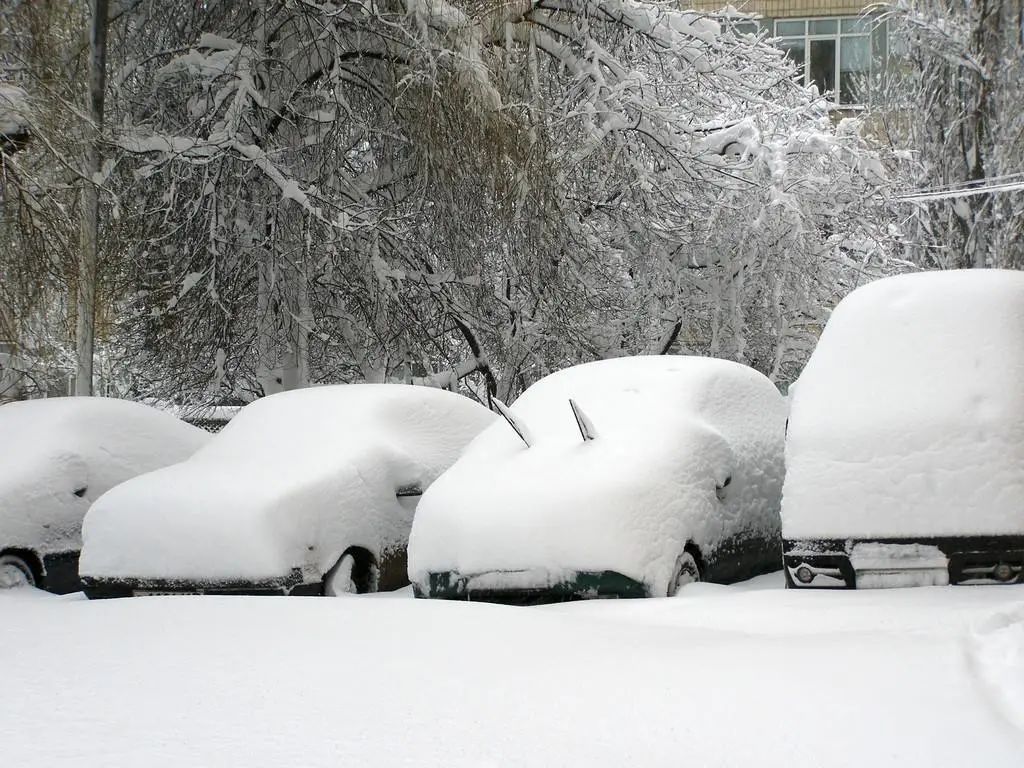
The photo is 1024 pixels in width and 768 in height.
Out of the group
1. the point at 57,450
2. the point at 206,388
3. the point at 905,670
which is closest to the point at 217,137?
the point at 206,388

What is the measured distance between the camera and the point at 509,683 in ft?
14.9

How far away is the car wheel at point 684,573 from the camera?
6988 millimetres

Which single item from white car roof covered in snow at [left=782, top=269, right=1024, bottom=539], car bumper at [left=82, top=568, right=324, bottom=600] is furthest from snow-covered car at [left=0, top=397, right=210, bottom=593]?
white car roof covered in snow at [left=782, top=269, right=1024, bottom=539]

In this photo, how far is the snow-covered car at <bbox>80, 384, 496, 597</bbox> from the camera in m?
7.61

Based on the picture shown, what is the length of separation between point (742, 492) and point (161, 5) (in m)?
9.78

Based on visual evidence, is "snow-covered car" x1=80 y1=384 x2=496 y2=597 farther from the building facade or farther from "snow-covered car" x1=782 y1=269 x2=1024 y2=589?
the building facade

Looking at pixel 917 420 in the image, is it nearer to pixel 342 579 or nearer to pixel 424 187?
pixel 342 579

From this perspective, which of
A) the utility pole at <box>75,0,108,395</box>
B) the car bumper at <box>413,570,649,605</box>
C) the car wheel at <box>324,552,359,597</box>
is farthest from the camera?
the utility pole at <box>75,0,108,395</box>

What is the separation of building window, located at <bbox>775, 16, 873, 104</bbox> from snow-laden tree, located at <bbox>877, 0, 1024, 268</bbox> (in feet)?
17.2

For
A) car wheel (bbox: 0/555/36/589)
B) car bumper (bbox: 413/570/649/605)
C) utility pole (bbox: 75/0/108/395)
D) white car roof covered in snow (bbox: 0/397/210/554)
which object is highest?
utility pole (bbox: 75/0/108/395)

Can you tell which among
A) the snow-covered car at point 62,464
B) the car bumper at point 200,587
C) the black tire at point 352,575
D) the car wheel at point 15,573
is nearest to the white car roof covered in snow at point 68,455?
the snow-covered car at point 62,464

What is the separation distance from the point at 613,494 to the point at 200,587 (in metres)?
2.52

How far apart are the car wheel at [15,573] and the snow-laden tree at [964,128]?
809 inches

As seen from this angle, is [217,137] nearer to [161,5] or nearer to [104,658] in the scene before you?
[161,5]
